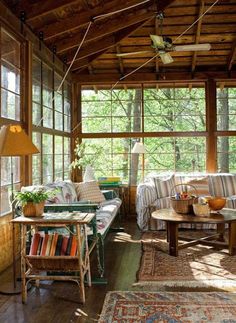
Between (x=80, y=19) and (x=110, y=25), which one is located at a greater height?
(x=110, y=25)

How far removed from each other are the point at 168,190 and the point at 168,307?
363 cm

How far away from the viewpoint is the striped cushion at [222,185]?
675 cm

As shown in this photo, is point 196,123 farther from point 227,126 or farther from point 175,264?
point 175,264

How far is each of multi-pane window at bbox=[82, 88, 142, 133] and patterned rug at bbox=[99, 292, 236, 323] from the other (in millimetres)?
4855

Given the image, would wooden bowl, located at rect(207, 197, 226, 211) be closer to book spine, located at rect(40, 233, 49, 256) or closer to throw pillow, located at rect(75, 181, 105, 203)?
throw pillow, located at rect(75, 181, 105, 203)

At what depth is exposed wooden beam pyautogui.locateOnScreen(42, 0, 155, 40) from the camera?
539 cm

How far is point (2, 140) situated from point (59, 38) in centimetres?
336

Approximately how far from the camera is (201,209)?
4719mm

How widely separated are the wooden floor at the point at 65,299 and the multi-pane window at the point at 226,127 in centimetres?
383

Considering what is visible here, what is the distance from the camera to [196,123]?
25.6 feet

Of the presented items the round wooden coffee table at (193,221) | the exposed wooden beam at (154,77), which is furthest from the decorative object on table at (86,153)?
the round wooden coffee table at (193,221)

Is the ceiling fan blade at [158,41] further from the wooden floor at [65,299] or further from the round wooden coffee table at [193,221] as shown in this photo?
the wooden floor at [65,299]

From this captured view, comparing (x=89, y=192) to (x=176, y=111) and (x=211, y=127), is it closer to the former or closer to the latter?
(x=176, y=111)

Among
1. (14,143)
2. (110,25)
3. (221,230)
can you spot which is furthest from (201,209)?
(110,25)
